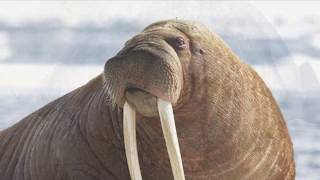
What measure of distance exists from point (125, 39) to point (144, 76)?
796 centimetres

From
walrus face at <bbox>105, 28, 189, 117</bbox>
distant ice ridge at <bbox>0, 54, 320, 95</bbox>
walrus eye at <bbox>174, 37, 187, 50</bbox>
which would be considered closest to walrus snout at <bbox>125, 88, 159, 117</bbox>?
walrus face at <bbox>105, 28, 189, 117</bbox>

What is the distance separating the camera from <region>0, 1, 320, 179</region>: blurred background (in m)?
13.6

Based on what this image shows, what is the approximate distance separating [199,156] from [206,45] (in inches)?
31.8

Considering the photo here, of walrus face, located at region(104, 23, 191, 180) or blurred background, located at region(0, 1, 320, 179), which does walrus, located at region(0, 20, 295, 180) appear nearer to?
walrus face, located at region(104, 23, 191, 180)

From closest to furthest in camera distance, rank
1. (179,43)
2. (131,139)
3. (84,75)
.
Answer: (131,139) < (179,43) < (84,75)

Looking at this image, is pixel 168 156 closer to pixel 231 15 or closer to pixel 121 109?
pixel 121 109

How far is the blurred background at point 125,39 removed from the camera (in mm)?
13578

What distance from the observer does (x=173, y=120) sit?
25.8ft

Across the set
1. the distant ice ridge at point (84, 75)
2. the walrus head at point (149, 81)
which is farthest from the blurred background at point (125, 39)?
the walrus head at point (149, 81)

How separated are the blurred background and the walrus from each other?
3.58 metres

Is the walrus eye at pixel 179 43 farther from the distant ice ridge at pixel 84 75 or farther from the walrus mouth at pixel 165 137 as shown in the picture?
the distant ice ridge at pixel 84 75

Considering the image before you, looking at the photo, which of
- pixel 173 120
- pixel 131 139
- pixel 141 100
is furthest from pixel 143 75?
pixel 131 139

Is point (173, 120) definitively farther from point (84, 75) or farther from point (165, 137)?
point (84, 75)

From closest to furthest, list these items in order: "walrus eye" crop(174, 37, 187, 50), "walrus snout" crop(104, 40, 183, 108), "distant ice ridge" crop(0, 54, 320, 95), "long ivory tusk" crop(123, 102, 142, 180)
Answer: "walrus snout" crop(104, 40, 183, 108)
"long ivory tusk" crop(123, 102, 142, 180)
"walrus eye" crop(174, 37, 187, 50)
"distant ice ridge" crop(0, 54, 320, 95)
